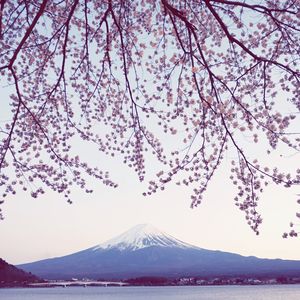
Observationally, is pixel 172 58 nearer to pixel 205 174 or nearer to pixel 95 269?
pixel 205 174

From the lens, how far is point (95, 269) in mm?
173750

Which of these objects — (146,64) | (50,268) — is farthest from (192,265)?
(146,64)

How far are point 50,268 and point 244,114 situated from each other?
622 ft

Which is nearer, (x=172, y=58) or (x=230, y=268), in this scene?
(x=172, y=58)

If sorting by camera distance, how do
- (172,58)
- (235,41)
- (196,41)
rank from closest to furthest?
(235,41)
(196,41)
(172,58)

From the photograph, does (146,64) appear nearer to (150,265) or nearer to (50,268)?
(150,265)

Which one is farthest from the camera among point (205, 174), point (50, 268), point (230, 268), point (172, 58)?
point (50, 268)

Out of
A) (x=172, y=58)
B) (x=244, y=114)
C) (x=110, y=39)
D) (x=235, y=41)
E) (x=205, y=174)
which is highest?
(x=110, y=39)

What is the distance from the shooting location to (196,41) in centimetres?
526

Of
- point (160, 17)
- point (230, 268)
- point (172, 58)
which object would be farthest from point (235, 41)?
point (230, 268)

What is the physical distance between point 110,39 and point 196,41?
1605 millimetres

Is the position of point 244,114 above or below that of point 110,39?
below

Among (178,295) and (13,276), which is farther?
(13,276)

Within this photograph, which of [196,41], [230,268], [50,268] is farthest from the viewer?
[50,268]
